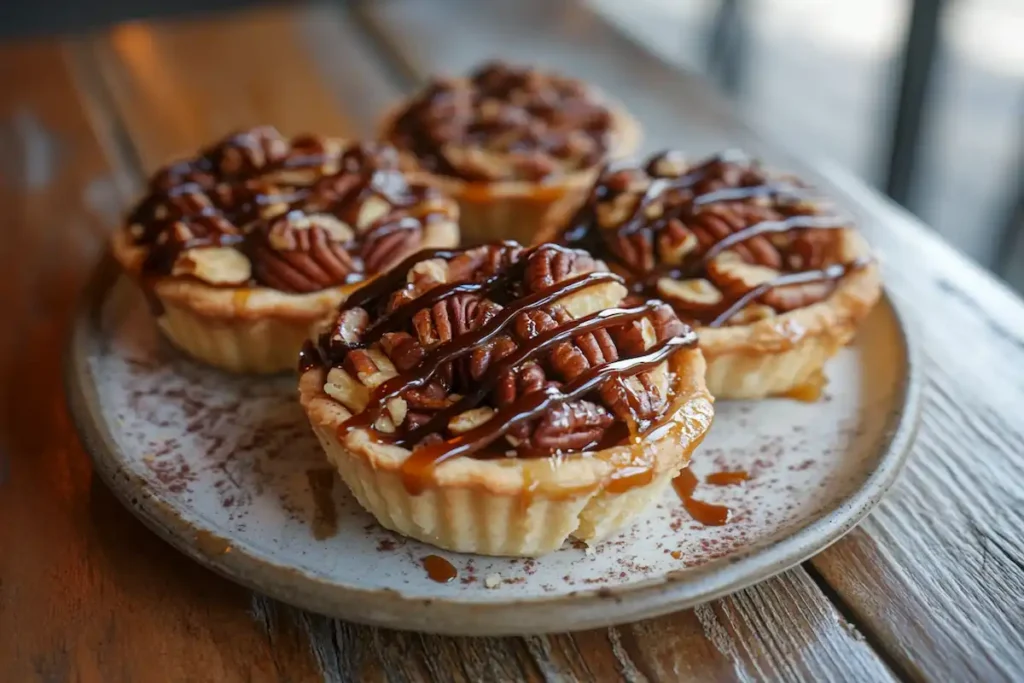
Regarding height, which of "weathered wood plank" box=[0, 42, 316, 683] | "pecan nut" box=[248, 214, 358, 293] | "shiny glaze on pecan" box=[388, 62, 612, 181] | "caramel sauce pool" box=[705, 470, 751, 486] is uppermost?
"pecan nut" box=[248, 214, 358, 293]

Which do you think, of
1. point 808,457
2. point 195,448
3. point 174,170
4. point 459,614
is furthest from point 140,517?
point 808,457

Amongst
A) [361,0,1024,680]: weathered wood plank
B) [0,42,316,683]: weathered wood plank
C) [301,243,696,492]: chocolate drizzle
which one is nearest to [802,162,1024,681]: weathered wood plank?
[361,0,1024,680]: weathered wood plank

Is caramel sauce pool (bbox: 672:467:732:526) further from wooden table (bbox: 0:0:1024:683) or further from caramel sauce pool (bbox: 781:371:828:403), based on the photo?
caramel sauce pool (bbox: 781:371:828:403)

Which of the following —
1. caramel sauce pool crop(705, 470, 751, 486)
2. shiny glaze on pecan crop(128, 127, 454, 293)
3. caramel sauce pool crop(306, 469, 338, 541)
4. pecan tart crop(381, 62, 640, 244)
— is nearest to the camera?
caramel sauce pool crop(306, 469, 338, 541)

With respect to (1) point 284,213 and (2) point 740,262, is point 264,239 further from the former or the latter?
(2) point 740,262

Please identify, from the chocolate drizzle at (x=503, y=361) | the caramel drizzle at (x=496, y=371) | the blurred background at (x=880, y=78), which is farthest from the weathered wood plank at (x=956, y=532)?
the blurred background at (x=880, y=78)

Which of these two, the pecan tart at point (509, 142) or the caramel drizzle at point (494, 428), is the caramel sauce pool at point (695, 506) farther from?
the pecan tart at point (509, 142)

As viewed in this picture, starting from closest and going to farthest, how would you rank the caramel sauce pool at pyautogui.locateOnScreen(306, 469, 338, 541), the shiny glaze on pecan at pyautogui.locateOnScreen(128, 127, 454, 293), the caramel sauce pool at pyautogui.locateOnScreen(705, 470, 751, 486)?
the caramel sauce pool at pyautogui.locateOnScreen(306, 469, 338, 541) < the caramel sauce pool at pyautogui.locateOnScreen(705, 470, 751, 486) < the shiny glaze on pecan at pyautogui.locateOnScreen(128, 127, 454, 293)
